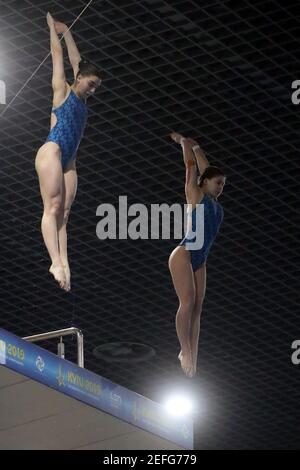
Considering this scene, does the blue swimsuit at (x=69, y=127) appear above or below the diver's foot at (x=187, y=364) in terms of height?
above

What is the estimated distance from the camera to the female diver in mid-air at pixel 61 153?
16.6 meters

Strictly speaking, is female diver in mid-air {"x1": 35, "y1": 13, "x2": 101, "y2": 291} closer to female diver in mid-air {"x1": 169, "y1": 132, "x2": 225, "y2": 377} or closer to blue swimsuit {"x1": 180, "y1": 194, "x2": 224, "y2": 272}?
female diver in mid-air {"x1": 169, "y1": 132, "x2": 225, "y2": 377}

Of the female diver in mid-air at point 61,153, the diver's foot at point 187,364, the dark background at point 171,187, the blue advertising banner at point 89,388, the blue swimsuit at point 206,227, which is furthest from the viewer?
the dark background at point 171,187

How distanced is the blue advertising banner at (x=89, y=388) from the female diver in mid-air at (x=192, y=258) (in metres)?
1.58

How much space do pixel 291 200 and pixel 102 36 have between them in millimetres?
4373

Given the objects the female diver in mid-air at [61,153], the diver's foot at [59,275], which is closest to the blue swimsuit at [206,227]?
the female diver in mid-air at [61,153]

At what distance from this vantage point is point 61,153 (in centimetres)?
1684

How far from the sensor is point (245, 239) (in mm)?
24609

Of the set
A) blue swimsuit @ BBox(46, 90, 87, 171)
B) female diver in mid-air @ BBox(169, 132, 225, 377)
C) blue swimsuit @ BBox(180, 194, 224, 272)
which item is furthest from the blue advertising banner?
blue swimsuit @ BBox(46, 90, 87, 171)

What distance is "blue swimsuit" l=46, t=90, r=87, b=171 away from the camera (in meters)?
16.9

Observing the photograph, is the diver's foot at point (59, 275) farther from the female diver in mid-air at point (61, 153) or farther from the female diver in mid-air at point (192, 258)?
the female diver in mid-air at point (192, 258)

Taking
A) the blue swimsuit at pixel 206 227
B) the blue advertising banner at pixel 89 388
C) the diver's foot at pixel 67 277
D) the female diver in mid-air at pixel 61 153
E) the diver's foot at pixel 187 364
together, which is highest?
the female diver in mid-air at pixel 61 153
